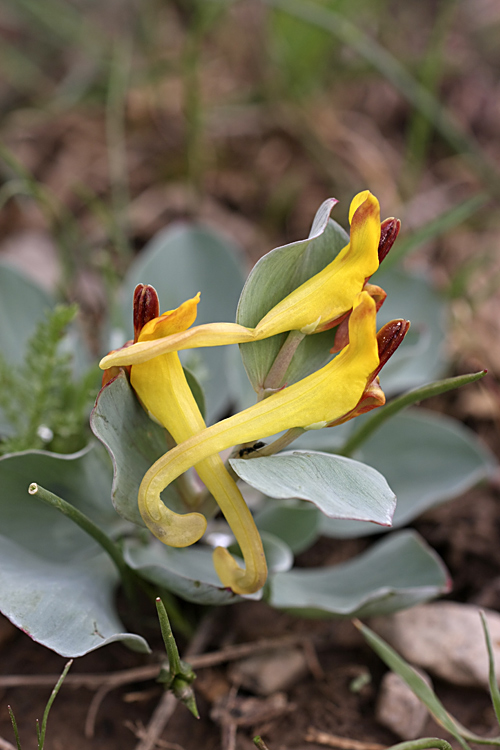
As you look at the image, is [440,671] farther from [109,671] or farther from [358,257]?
[358,257]

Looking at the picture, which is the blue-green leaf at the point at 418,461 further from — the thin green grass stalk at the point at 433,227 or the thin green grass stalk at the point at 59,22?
the thin green grass stalk at the point at 59,22

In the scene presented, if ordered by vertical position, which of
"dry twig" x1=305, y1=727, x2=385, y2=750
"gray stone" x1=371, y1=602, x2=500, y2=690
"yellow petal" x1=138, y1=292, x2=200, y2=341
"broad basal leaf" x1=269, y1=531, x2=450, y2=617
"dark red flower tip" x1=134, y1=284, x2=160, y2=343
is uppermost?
"dark red flower tip" x1=134, y1=284, x2=160, y2=343

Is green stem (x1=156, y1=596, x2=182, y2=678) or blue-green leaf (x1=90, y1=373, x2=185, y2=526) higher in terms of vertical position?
blue-green leaf (x1=90, y1=373, x2=185, y2=526)

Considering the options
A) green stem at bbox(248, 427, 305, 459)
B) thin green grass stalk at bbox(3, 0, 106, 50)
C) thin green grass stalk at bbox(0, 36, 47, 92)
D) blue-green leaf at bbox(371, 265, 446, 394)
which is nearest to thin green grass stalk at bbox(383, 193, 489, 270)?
blue-green leaf at bbox(371, 265, 446, 394)

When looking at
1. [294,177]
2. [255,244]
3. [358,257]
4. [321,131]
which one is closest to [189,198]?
[255,244]

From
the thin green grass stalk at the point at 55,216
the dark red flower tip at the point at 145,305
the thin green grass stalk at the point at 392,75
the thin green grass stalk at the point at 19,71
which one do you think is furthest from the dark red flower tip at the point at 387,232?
the thin green grass stalk at the point at 19,71

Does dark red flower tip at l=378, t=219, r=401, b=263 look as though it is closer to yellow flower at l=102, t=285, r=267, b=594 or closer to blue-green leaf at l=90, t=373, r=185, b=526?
yellow flower at l=102, t=285, r=267, b=594

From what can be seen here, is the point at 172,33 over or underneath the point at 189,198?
over
